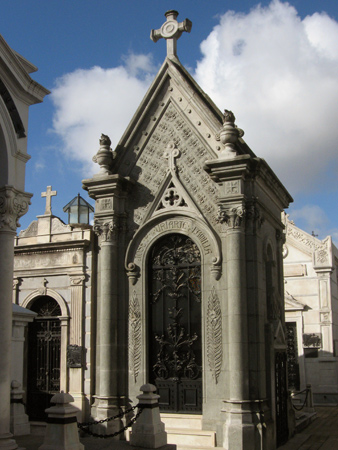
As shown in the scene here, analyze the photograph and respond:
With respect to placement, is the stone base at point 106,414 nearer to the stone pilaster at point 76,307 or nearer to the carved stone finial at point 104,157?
the stone pilaster at point 76,307

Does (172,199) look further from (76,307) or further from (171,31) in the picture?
(171,31)

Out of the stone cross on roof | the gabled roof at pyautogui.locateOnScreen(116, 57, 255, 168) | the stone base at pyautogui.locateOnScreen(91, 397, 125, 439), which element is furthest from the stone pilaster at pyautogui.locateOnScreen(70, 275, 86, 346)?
the stone cross on roof

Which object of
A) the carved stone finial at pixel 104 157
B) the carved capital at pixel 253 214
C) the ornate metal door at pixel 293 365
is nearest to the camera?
the carved capital at pixel 253 214

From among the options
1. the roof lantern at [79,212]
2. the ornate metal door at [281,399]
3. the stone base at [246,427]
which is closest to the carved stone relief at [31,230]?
the roof lantern at [79,212]

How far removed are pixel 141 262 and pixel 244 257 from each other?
8.71ft

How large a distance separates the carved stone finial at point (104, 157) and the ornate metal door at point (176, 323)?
7.53 feet

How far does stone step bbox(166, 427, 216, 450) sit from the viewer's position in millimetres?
12250

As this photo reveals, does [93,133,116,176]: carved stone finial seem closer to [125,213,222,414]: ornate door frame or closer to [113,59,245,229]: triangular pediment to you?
[113,59,245,229]: triangular pediment

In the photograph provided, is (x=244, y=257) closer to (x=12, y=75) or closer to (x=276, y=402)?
(x=276, y=402)

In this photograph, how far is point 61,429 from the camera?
9281 millimetres

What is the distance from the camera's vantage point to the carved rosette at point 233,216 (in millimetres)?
12766

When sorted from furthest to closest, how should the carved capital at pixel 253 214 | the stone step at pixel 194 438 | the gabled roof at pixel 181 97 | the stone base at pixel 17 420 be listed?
the gabled roof at pixel 181 97
the carved capital at pixel 253 214
the stone base at pixel 17 420
the stone step at pixel 194 438

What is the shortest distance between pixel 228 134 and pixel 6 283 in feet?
21.5

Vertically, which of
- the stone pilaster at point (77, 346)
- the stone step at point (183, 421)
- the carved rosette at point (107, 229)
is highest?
the carved rosette at point (107, 229)
